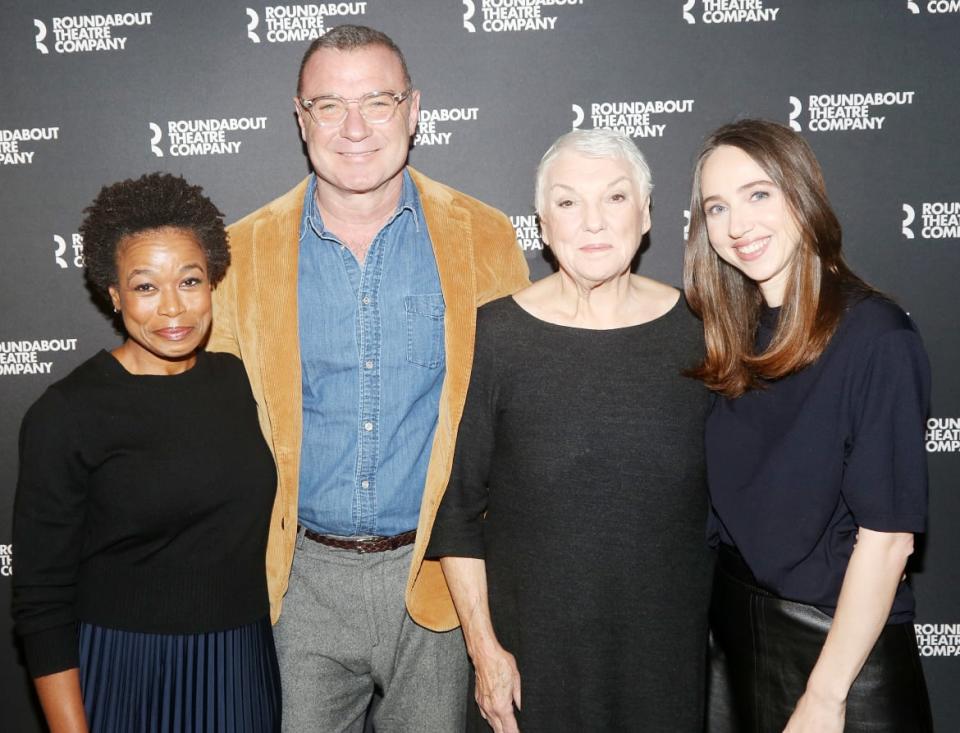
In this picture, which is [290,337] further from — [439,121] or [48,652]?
[439,121]

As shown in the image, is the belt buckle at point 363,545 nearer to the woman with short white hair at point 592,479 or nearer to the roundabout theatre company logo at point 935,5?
the woman with short white hair at point 592,479

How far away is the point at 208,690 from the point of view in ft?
6.22

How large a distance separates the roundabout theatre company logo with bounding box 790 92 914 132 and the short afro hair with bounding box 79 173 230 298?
2113 mm

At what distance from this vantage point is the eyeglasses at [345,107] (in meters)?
2.18

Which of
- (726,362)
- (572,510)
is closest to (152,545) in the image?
(572,510)

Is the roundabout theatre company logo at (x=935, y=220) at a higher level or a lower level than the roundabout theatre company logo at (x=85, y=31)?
lower

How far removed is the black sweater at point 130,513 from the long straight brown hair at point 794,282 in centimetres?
125

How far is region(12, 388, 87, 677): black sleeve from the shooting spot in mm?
1728

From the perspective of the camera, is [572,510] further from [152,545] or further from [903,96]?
[903,96]

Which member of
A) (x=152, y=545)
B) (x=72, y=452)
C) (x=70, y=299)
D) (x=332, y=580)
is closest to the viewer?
(x=72, y=452)

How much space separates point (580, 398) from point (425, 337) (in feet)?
1.68

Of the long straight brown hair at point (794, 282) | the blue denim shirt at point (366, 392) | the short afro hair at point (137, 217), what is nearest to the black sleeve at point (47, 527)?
the short afro hair at point (137, 217)

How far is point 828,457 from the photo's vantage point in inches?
67.6

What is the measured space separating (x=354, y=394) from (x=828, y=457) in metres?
1.24
